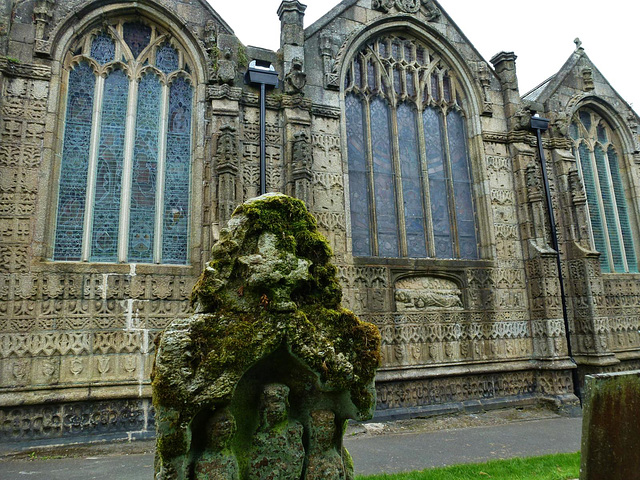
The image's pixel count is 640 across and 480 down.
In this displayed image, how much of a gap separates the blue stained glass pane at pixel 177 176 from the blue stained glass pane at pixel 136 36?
929 mm

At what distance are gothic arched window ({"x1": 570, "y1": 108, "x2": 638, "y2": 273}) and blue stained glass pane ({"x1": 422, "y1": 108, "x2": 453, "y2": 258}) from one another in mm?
4255

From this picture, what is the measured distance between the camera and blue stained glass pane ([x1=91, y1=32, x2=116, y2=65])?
8.58 m

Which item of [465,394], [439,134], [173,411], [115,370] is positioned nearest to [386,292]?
[465,394]

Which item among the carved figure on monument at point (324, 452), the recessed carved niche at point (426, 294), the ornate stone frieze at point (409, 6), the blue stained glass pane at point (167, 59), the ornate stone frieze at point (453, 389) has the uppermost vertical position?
the ornate stone frieze at point (409, 6)

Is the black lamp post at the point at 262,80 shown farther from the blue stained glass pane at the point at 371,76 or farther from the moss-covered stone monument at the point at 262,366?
the moss-covered stone monument at the point at 262,366

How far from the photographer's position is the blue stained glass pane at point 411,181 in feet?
32.3

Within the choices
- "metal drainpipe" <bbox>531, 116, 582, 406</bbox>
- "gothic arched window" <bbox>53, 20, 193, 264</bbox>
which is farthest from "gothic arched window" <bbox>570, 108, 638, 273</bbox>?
"gothic arched window" <bbox>53, 20, 193, 264</bbox>

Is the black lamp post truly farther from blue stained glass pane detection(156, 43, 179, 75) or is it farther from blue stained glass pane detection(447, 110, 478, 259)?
blue stained glass pane detection(447, 110, 478, 259)

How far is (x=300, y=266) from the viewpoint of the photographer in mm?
3277

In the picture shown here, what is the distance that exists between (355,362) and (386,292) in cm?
583

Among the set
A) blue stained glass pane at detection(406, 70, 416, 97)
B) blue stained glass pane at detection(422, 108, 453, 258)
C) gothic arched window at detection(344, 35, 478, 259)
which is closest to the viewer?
gothic arched window at detection(344, 35, 478, 259)

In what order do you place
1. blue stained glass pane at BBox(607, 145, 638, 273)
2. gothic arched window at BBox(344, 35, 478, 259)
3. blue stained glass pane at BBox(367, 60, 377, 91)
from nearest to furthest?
gothic arched window at BBox(344, 35, 478, 259), blue stained glass pane at BBox(367, 60, 377, 91), blue stained glass pane at BBox(607, 145, 638, 273)

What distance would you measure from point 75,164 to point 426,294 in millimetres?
6994

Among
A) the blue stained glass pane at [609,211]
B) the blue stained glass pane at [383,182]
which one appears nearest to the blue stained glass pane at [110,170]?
the blue stained glass pane at [383,182]
